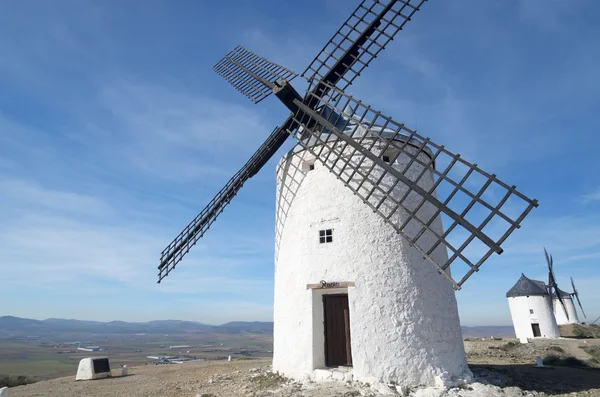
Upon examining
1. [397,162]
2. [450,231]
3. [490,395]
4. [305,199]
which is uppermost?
[397,162]

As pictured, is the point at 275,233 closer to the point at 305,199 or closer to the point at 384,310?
the point at 305,199

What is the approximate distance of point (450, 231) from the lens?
7672 mm

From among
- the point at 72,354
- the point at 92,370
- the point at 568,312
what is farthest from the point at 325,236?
the point at 72,354

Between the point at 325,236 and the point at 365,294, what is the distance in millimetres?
1976

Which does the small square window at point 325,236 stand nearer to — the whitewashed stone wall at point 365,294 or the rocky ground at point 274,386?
the whitewashed stone wall at point 365,294

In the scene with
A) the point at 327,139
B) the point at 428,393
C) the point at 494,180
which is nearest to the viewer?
the point at 494,180

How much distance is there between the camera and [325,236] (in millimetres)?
10133

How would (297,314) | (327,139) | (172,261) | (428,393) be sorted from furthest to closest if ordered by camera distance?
1. (172,261)
2. (327,139)
3. (297,314)
4. (428,393)

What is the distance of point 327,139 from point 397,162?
2.20 metres

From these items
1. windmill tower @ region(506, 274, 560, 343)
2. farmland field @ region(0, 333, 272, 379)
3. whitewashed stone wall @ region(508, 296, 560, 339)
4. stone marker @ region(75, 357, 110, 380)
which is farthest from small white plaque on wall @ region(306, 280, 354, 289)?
whitewashed stone wall @ region(508, 296, 560, 339)

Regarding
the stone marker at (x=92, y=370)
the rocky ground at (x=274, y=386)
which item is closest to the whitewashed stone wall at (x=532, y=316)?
the rocky ground at (x=274, y=386)

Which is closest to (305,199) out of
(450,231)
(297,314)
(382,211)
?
(382,211)

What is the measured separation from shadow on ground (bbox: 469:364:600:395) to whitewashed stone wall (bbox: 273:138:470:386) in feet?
3.36

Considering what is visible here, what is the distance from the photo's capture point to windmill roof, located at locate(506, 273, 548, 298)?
92.3 feet
